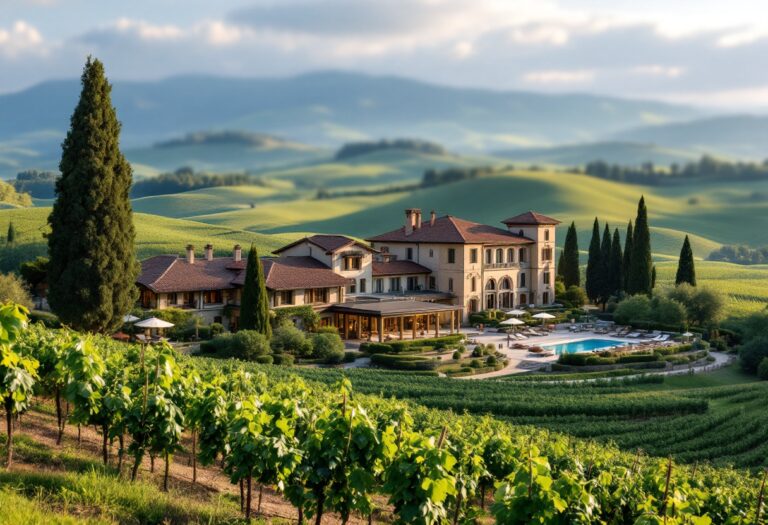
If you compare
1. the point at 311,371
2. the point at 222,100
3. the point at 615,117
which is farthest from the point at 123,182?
the point at 615,117

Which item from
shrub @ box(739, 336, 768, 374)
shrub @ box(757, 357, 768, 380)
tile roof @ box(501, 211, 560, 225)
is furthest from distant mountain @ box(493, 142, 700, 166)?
tile roof @ box(501, 211, 560, 225)

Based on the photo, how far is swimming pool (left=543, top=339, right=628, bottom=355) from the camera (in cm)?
5672

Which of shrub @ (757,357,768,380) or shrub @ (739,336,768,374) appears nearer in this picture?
shrub @ (757,357,768,380)

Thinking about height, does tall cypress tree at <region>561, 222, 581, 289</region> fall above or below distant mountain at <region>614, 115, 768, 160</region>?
below

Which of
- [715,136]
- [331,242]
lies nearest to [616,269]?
[331,242]

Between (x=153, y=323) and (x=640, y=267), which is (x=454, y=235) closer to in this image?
(x=640, y=267)

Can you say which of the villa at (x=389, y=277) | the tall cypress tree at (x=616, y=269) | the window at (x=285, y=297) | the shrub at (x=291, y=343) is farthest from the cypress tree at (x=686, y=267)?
the shrub at (x=291, y=343)

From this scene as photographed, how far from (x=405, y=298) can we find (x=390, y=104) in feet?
94.6

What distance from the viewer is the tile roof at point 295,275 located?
187 feet

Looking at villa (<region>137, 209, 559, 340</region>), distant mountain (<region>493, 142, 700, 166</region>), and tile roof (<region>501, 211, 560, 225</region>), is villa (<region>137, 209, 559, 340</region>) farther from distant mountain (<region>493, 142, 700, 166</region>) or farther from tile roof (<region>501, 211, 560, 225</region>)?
distant mountain (<region>493, 142, 700, 166</region>)

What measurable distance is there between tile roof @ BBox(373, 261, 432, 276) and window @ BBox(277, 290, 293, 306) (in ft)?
32.1

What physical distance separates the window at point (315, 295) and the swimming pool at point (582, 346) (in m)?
14.7

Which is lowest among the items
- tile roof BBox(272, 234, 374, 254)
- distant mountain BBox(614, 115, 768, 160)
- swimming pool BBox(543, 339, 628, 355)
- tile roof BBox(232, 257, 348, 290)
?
swimming pool BBox(543, 339, 628, 355)

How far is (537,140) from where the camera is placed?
1246 inches
